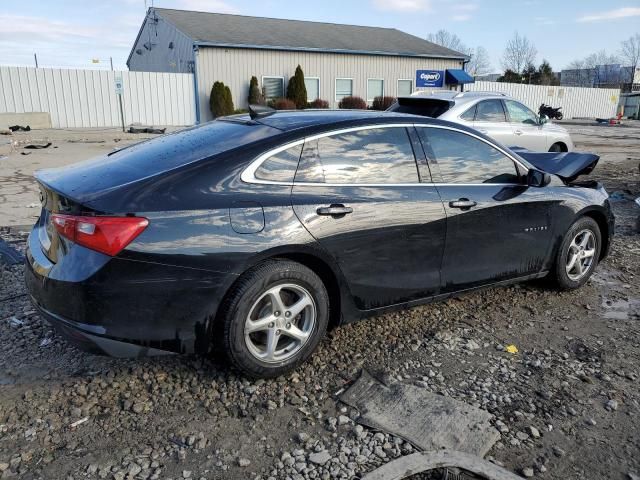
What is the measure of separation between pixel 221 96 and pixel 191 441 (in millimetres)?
24314

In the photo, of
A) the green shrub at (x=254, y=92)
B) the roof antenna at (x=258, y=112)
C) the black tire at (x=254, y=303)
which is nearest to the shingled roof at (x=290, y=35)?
the green shrub at (x=254, y=92)

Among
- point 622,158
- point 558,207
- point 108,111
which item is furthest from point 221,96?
point 558,207

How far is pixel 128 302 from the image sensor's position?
2.67m

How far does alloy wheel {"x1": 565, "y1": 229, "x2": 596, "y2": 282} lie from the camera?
458 centimetres

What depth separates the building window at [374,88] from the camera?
99.7ft

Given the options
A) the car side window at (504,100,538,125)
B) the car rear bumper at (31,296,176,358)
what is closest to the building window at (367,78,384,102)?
the car side window at (504,100,538,125)

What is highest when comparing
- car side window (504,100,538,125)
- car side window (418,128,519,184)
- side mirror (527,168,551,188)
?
car side window (504,100,538,125)

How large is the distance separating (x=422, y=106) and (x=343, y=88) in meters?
21.1

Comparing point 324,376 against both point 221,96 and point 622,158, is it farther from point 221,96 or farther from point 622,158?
point 221,96

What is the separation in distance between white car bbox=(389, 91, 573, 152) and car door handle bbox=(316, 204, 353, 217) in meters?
6.34

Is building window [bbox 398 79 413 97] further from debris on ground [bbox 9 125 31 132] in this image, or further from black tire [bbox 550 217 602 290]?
black tire [bbox 550 217 602 290]

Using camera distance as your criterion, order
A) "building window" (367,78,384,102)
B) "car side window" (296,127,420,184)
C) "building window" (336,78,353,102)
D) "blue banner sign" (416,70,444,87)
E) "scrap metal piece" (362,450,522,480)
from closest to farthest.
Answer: "scrap metal piece" (362,450,522,480) < "car side window" (296,127,420,184) < "building window" (336,78,353,102) < "building window" (367,78,384,102) < "blue banner sign" (416,70,444,87)

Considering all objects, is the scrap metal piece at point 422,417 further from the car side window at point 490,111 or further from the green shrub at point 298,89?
the green shrub at point 298,89

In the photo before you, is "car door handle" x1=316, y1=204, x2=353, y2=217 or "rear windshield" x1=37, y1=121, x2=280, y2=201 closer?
"rear windshield" x1=37, y1=121, x2=280, y2=201
